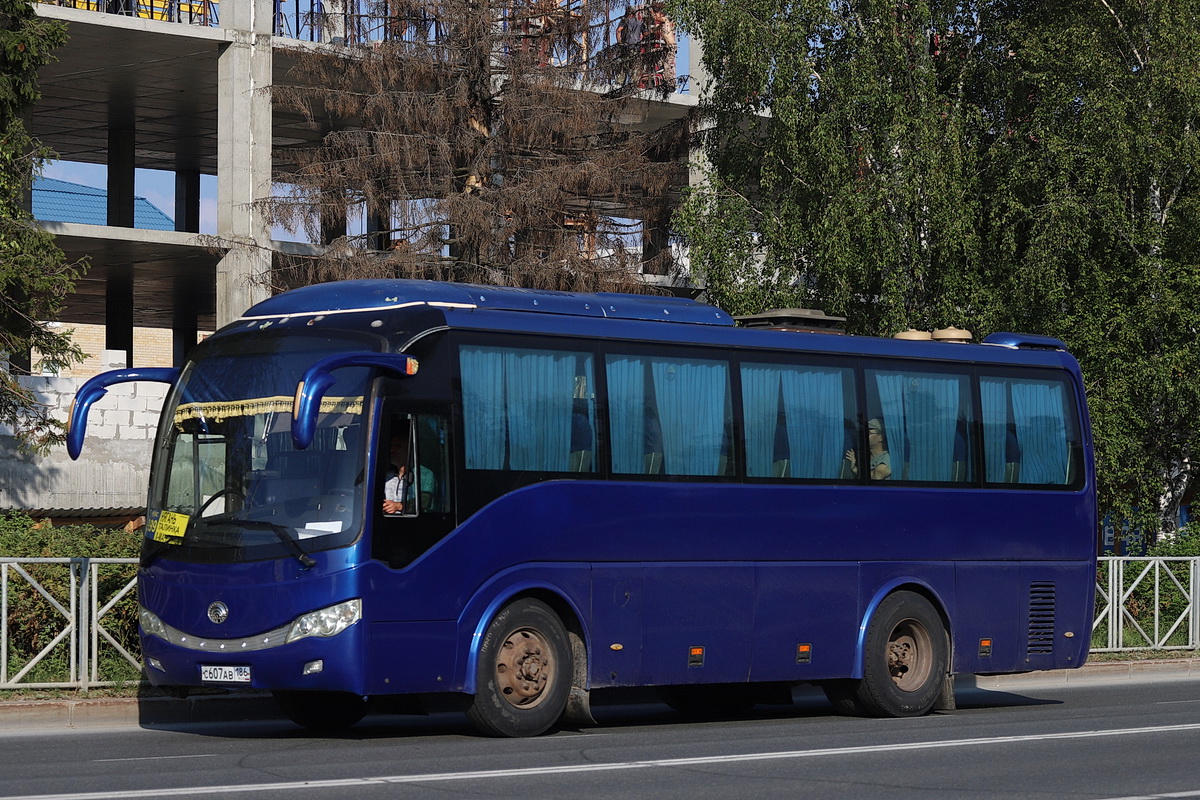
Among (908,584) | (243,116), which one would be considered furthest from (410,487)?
(243,116)

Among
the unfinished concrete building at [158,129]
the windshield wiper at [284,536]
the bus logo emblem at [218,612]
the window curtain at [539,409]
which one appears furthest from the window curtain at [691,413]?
the unfinished concrete building at [158,129]

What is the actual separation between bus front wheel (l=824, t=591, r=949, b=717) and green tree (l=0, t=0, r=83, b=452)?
41.6 ft

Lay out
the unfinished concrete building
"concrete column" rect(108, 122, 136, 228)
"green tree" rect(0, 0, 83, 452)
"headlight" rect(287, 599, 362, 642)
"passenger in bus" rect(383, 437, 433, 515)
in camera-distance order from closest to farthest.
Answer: "headlight" rect(287, 599, 362, 642)
"passenger in bus" rect(383, 437, 433, 515)
"green tree" rect(0, 0, 83, 452)
the unfinished concrete building
"concrete column" rect(108, 122, 136, 228)

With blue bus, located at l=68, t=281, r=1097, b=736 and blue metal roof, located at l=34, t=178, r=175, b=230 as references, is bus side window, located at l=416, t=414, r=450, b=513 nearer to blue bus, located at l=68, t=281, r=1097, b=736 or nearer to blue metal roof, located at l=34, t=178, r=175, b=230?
blue bus, located at l=68, t=281, r=1097, b=736

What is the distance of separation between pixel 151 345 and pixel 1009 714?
202ft

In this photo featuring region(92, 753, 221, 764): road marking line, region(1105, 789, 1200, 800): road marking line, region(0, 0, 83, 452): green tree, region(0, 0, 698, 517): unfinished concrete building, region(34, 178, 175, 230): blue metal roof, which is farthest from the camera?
region(34, 178, 175, 230): blue metal roof

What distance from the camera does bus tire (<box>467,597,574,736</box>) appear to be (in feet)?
41.9

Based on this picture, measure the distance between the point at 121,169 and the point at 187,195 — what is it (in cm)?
632

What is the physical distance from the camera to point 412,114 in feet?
88.0

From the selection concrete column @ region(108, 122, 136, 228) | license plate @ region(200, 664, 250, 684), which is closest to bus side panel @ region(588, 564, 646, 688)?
license plate @ region(200, 664, 250, 684)

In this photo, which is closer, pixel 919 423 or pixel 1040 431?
→ pixel 919 423

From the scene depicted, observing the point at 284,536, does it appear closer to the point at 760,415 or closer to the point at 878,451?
the point at 760,415

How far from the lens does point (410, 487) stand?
12555mm

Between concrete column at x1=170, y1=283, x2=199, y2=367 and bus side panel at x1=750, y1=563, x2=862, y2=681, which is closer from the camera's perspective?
bus side panel at x1=750, y1=563, x2=862, y2=681
